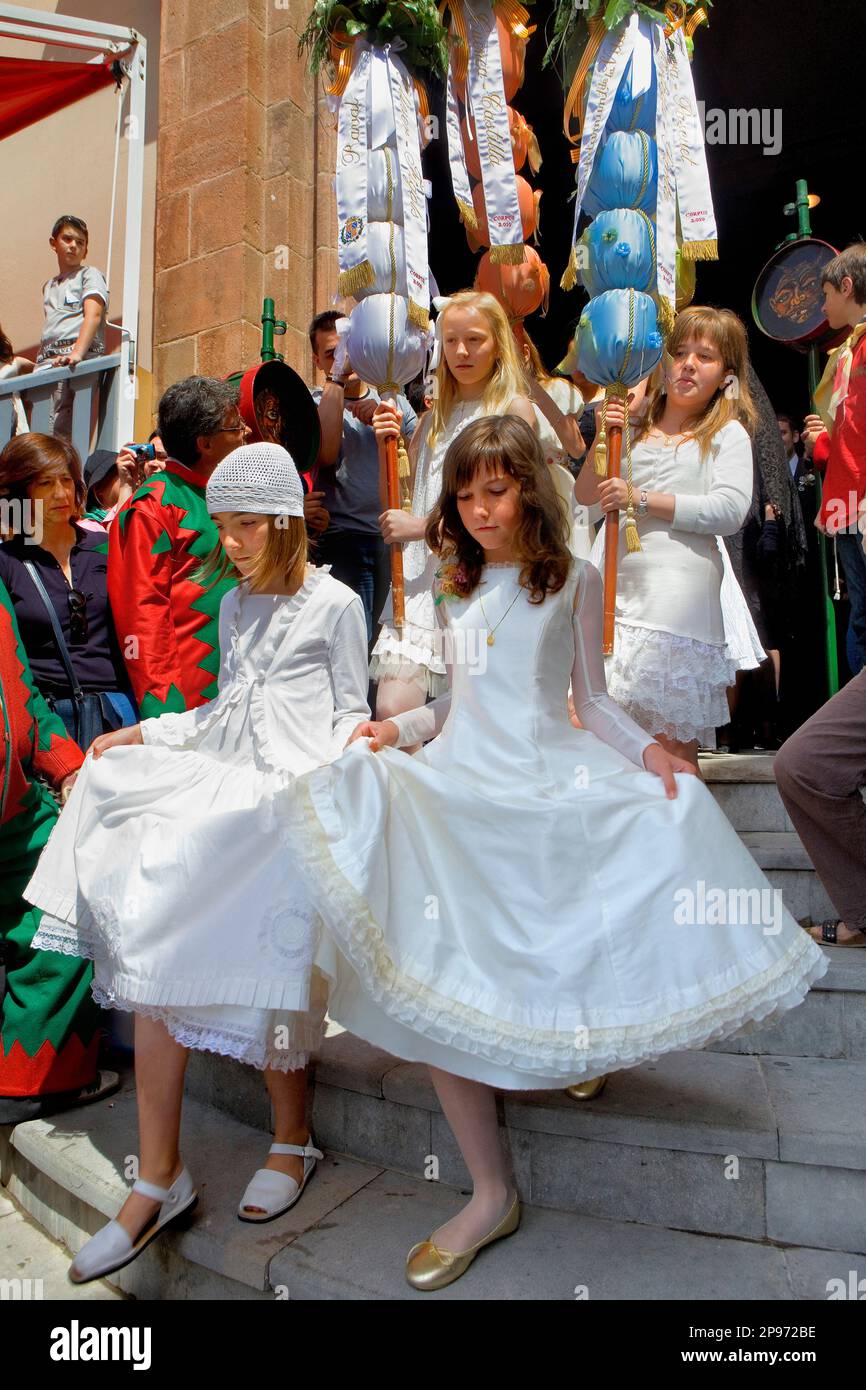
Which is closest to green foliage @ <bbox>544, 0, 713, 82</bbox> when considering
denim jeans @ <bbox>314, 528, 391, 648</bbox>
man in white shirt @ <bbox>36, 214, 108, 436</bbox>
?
denim jeans @ <bbox>314, 528, 391, 648</bbox>

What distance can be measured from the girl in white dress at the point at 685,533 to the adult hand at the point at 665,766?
99cm

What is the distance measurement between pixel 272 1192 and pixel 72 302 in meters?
5.52

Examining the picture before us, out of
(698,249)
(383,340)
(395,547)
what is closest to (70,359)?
(383,340)

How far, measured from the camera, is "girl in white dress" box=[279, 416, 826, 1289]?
1791 mm

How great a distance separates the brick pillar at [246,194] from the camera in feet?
19.0

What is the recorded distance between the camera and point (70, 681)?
320 cm

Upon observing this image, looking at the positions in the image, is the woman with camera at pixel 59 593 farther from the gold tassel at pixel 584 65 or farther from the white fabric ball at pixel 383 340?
the gold tassel at pixel 584 65

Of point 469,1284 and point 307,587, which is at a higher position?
point 307,587

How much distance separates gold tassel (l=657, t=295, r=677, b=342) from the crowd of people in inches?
3.0

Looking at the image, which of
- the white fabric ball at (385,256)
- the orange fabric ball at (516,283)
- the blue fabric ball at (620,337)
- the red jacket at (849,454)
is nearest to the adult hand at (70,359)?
the orange fabric ball at (516,283)

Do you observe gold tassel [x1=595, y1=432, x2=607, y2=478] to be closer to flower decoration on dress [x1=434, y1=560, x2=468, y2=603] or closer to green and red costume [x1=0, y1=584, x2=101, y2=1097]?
flower decoration on dress [x1=434, y1=560, x2=468, y2=603]

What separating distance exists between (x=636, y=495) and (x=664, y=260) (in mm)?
869
